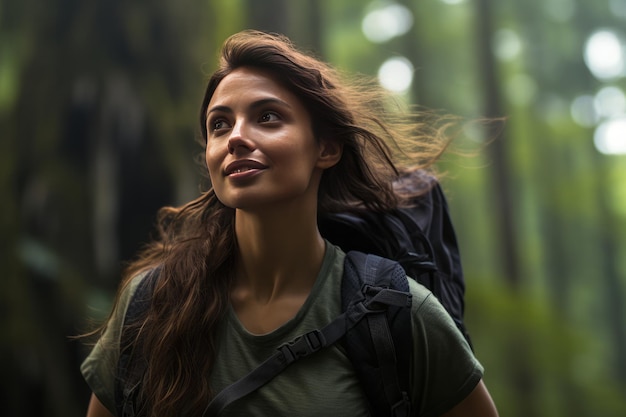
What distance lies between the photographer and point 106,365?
223 cm

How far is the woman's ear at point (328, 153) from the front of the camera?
7.47ft

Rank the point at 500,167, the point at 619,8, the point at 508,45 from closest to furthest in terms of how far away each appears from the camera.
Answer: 1. the point at 500,167
2. the point at 619,8
3. the point at 508,45

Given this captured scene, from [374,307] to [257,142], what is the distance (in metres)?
0.58

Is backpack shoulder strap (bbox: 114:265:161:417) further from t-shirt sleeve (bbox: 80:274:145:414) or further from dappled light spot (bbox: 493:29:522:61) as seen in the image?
dappled light spot (bbox: 493:29:522:61)

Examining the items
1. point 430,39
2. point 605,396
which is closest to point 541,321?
point 605,396

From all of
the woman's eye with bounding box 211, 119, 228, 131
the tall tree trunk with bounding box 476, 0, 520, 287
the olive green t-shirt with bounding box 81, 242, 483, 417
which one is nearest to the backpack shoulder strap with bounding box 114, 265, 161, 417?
the olive green t-shirt with bounding box 81, 242, 483, 417

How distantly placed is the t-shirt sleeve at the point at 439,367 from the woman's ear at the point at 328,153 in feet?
1.76

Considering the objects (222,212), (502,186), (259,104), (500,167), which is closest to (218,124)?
(259,104)

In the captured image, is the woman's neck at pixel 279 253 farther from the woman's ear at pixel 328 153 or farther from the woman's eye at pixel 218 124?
the woman's eye at pixel 218 124

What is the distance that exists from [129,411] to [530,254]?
Answer: 2283 cm

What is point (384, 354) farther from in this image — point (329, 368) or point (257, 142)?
point (257, 142)

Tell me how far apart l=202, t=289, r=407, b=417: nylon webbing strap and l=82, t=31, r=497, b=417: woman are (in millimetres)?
30

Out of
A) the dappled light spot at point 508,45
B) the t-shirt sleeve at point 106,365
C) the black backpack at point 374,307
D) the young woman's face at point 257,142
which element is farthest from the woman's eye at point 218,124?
the dappled light spot at point 508,45

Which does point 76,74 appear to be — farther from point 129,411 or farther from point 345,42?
point 345,42
